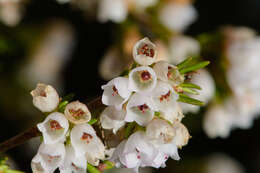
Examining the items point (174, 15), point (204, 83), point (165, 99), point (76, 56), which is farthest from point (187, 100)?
point (76, 56)

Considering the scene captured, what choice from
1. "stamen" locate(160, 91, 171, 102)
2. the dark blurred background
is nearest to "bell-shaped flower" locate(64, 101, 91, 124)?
"stamen" locate(160, 91, 171, 102)

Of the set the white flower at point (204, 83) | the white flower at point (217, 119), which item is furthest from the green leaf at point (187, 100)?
the white flower at point (217, 119)

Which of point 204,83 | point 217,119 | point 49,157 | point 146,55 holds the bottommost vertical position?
point 217,119

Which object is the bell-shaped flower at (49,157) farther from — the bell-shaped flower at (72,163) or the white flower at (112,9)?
the white flower at (112,9)

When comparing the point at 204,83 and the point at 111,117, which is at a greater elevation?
the point at 111,117

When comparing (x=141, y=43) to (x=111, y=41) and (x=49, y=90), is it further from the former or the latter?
(x=111, y=41)

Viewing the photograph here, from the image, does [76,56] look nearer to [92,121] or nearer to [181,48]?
[181,48]

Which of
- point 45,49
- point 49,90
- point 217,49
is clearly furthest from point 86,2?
point 49,90
